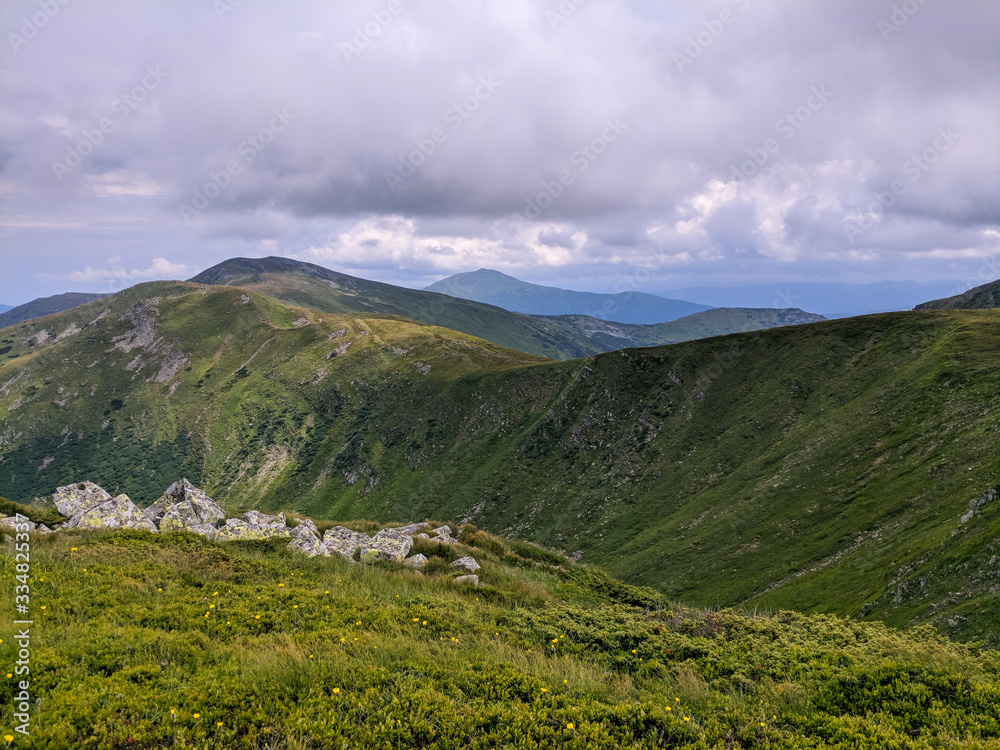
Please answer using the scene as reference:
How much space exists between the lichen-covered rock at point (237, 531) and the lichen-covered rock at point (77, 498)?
6.24 m

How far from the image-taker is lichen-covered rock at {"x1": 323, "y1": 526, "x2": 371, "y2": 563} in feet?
69.8

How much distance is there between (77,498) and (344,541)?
13608 mm

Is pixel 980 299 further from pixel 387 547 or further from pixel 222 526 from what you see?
pixel 222 526

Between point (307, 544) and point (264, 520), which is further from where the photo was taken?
point (264, 520)

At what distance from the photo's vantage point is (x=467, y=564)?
2133 centimetres

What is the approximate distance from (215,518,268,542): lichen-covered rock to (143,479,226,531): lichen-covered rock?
852mm

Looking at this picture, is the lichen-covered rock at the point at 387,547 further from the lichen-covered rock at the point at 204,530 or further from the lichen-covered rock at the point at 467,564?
the lichen-covered rock at the point at 204,530

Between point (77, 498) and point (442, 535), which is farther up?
point (77, 498)

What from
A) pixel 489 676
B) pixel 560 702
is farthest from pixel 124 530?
pixel 560 702

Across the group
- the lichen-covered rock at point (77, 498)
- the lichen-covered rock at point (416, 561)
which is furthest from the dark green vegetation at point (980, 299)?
the lichen-covered rock at point (77, 498)

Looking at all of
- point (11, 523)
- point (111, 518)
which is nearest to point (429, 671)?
point (111, 518)

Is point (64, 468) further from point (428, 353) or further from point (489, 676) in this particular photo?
point (489, 676)

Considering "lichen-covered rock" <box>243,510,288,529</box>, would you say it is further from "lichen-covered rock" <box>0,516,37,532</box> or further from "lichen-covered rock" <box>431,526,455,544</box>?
"lichen-covered rock" <box>0,516,37,532</box>

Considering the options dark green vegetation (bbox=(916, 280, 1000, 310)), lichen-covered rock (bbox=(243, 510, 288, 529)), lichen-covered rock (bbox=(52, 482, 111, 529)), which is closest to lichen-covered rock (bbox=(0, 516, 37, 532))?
lichen-covered rock (bbox=(52, 482, 111, 529))
